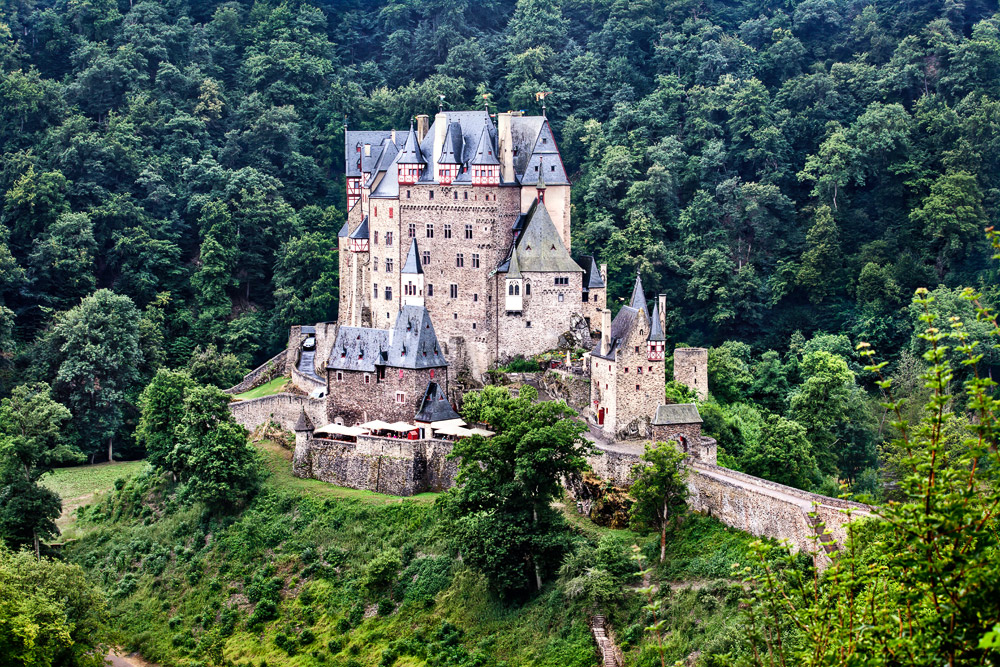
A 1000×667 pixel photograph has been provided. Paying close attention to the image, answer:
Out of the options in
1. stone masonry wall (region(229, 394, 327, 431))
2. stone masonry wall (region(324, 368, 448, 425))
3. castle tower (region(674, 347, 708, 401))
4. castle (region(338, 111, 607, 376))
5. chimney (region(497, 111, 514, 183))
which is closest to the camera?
stone masonry wall (region(324, 368, 448, 425))

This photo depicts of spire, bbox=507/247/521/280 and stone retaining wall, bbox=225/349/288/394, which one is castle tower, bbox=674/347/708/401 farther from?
stone retaining wall, bbox=225/349/288/394

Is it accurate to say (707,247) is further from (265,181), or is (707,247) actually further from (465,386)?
(265,181)

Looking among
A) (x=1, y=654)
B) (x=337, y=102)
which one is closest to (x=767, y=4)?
(x=337, y=102)

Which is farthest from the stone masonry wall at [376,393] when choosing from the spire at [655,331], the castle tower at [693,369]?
the castle tower at [693,369]

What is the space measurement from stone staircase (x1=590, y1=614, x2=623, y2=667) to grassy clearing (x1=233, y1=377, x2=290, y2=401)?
28.5m

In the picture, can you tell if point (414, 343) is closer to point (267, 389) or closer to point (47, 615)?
point (267, 389)

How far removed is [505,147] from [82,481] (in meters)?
28.7

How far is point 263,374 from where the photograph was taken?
227 feet

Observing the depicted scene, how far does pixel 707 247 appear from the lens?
237 ft

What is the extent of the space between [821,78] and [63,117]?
168ft

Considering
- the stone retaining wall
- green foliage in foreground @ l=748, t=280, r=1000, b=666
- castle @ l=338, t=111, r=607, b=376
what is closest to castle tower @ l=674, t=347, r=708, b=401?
castle @ l=338, t=111, r=607, b=376

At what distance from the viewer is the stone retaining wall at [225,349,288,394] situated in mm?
67812

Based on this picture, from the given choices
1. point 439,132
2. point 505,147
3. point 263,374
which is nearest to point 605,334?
point 505,147

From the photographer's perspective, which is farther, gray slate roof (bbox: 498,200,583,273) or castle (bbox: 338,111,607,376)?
castle (bbox: 338,111,607,376)
